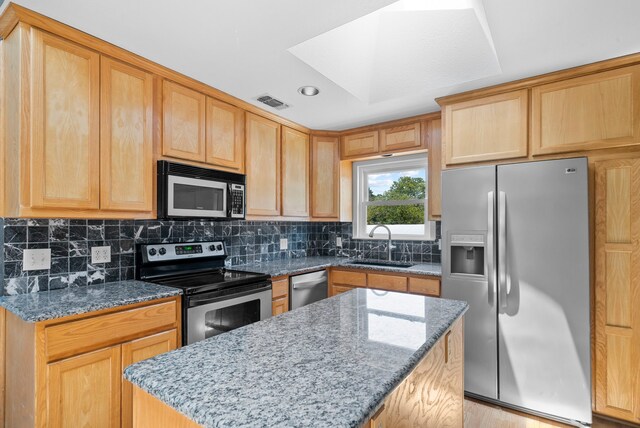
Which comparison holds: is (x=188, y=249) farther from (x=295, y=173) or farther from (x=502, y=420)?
(x=502, y=420)

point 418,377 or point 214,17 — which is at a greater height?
point 214,17

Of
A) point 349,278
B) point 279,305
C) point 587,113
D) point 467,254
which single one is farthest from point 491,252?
point 279,305

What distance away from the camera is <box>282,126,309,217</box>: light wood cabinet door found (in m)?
3.32

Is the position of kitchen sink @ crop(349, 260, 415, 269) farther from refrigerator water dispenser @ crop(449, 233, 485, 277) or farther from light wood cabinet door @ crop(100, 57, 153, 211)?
light wood cabinet door @ crop(100, 57, 153, 211)

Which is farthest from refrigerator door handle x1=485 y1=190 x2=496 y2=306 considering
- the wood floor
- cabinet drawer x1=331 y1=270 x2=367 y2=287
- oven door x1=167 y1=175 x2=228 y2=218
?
oven door x1=167 y1=175 x2=228 y2=218

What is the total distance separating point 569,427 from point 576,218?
132cm

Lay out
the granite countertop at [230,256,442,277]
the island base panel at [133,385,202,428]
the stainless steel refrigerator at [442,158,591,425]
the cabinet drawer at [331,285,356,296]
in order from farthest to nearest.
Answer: the cabinet drawer at [331,285,356,296] → the granite countertop at [230,256,442,277] → the stainless steel refrigerator at [442,158,591,425] → the island base panel at [133,385,202,428]

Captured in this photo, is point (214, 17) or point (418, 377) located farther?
point (214, 17)

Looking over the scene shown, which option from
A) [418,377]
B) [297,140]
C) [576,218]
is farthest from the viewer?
[297,140]

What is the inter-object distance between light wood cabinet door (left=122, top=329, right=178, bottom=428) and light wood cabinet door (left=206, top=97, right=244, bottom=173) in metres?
1.31

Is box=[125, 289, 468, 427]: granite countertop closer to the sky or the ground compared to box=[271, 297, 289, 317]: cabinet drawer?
closer to the sky

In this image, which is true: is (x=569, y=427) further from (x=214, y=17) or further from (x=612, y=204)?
(x=214, y=17)

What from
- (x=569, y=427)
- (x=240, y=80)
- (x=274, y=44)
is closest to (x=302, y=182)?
(x=240, y=80)

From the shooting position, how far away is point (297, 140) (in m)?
3.49
